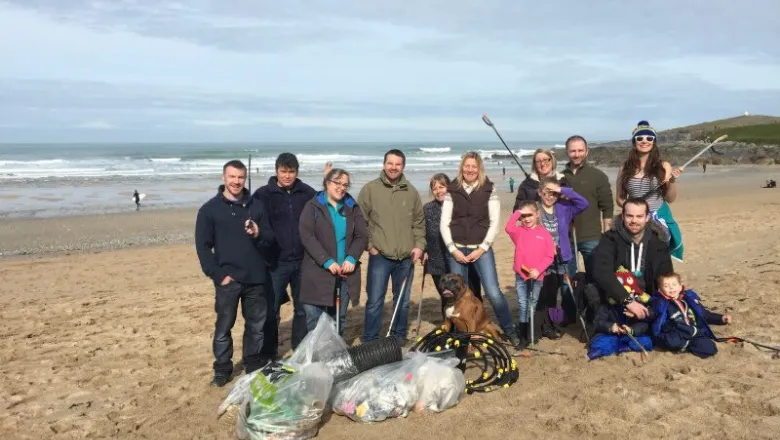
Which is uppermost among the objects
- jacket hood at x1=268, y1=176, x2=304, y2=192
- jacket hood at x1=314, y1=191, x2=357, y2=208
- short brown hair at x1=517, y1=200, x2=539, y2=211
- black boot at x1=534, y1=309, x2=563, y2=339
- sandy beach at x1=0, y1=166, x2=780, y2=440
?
jacket hood at x1=268, y1=176, x2=304, y2=192

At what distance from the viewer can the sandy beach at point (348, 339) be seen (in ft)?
12.3

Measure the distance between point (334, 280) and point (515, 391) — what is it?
163cm

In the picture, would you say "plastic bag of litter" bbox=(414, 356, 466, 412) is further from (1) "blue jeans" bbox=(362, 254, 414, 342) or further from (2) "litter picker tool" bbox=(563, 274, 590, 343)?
(2) "litter picker tool" bbox=(563, 274, 590, 343)

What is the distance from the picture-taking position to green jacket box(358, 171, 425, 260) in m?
4.92

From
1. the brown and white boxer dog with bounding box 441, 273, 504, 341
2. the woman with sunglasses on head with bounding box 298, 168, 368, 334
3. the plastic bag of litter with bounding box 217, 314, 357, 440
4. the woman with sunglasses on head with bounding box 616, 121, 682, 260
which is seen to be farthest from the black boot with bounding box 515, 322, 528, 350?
the plastic bag of litter with bounding box 217, 314, 357, 440

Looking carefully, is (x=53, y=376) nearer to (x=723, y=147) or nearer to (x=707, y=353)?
(x=707, y=353)

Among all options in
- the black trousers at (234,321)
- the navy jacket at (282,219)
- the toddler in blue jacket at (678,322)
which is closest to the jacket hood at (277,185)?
the navy jacket at (282,219)

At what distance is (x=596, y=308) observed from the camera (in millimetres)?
4992

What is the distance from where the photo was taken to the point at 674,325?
4.69 metres

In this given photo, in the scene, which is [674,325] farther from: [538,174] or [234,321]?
[234,321]

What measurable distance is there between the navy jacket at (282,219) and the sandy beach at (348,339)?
3.93ft

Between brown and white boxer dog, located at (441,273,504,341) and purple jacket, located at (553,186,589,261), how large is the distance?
0.94 m

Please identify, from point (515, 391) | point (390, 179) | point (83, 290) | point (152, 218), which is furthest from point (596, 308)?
point (152, 218)

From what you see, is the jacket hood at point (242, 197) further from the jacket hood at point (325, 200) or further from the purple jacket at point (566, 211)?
the purple jacket at point (566, 211)
